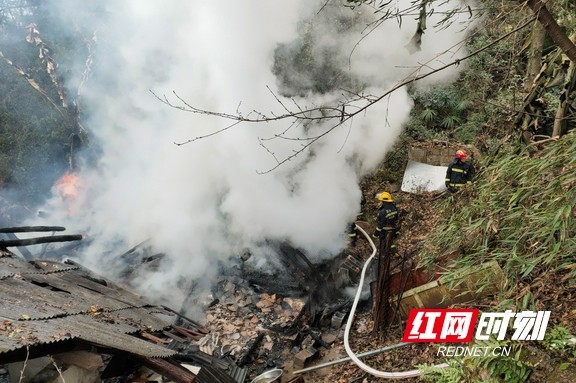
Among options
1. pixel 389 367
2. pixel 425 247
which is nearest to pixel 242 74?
pixel 425 247

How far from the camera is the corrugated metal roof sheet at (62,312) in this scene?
3.10 metres

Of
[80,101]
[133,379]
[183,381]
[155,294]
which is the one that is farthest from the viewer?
[80,101]

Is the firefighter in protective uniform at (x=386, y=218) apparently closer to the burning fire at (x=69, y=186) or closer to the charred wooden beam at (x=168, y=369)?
the charred wooden beam at (x=168, y=369)

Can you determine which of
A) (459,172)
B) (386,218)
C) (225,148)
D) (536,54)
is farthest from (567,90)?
(225,148)

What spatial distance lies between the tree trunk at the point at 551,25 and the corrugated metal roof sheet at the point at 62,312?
453cm

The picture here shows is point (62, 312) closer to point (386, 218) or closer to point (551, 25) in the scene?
point (551, 25)

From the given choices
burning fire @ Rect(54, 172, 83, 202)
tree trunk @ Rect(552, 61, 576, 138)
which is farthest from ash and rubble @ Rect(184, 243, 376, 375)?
burning fire @ Rect(54, 172, 83, 202)

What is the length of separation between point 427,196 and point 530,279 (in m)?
6.79

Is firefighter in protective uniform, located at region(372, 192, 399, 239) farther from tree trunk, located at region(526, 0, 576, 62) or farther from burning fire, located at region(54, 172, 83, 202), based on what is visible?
burning fire, located at region(54, 172, 83, 202)

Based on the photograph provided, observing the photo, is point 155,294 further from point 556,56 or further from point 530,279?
point 556,56

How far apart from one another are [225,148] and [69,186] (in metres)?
10.1

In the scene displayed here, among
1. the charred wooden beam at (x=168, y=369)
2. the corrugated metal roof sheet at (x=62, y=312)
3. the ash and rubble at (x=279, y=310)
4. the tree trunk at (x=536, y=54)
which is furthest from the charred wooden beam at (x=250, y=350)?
the tree trunk at (x=536, y=54)

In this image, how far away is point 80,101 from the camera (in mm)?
17297

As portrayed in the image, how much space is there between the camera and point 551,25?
2.63 meters
